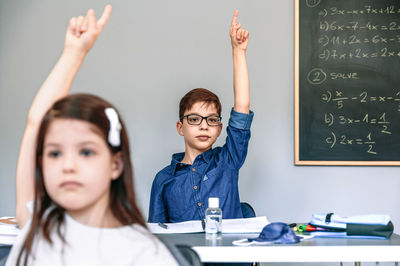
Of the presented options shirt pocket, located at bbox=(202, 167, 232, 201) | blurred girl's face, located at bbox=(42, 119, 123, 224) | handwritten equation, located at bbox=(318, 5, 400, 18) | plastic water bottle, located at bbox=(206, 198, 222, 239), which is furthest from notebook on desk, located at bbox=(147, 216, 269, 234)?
handwritten equation, located at bbox=(318, 5, 400, 18)

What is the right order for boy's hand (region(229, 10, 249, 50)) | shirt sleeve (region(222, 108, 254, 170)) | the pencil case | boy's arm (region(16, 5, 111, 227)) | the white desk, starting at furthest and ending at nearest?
shirt sleeve (region(222, 108, 254, 170)) → boy's hand (region(229, 10, 249, 50)) → the pencil case → the white desk → boy's arm (region(16, 5, 111, 227))

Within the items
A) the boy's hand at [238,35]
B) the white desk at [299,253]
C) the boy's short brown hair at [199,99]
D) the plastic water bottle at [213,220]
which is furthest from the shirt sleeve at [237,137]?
the white desk at [299,253]

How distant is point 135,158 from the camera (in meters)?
2.70

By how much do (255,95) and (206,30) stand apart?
477 mm

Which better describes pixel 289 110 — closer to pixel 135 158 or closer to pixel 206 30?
pixel 206 30

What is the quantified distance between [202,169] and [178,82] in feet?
2.75

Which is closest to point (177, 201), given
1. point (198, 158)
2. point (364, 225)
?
point (198, 158)

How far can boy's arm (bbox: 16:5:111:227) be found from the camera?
40.2 inches

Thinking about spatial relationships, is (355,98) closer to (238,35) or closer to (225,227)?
(238,35)

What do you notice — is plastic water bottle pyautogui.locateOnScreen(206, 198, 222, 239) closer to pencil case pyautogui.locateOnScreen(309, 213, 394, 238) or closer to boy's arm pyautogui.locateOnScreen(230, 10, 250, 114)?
pencil case pyautogui.locateOnScreen(309, 213, 394, 238)

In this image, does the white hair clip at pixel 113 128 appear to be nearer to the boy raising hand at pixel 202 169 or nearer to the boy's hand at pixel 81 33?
the boy's hand at pixel 81 33

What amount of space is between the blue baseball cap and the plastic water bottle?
5.6 inches

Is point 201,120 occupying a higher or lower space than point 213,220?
higher

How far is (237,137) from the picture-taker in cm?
197
